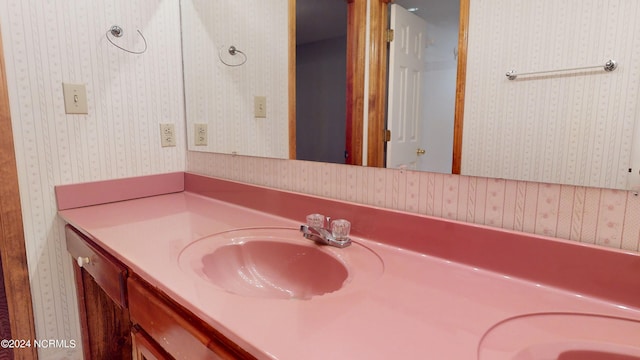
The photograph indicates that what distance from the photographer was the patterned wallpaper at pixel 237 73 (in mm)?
1310

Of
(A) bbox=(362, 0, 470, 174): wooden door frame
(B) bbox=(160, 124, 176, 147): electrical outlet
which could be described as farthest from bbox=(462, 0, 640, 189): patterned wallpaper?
(B) bbox=(160, 124, 176, 147): electrical outlet

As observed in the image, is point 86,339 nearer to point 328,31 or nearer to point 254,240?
point 254,240

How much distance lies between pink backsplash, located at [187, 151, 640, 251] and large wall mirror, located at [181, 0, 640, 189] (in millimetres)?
26

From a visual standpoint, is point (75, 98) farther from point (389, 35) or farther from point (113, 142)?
point (389, 35)

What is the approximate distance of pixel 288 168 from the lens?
1.26 meters

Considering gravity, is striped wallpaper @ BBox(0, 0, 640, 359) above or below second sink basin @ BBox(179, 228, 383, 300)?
above

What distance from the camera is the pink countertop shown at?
1.69 ft

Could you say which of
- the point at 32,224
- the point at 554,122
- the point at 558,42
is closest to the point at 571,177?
the point at 554,122

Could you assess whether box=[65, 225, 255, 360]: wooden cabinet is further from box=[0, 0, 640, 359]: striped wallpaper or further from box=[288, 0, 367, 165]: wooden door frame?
box=[288, 0, 367, 165]: wooden door frame

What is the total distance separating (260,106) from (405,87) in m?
0.66

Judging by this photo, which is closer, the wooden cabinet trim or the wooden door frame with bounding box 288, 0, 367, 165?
the wooden cabinet trim

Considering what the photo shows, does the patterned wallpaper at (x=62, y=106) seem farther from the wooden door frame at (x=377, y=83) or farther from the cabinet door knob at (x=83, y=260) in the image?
the wooden door frame at (x=377, y=83)

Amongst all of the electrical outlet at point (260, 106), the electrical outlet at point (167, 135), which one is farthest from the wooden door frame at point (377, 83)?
the electrical outlet at point (167, 135)

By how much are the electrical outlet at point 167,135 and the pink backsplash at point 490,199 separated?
655 millimetres
